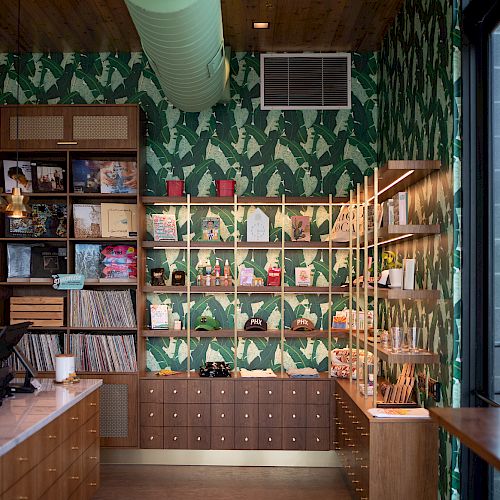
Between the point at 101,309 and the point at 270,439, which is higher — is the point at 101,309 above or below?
above

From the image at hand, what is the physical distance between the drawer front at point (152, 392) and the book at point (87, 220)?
1.40 m

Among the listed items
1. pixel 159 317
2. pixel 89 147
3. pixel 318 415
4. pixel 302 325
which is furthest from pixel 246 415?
pixel 89 147

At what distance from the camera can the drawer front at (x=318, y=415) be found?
6023mm

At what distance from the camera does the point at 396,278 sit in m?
4.70

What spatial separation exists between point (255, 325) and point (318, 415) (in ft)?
3.20

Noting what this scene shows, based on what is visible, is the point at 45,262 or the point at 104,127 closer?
the point at 104,127

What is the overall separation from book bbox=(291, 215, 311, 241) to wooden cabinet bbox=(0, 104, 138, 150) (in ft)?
5.30

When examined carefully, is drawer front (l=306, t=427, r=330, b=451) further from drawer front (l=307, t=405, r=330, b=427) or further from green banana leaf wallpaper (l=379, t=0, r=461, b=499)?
green banana leaf wallpaper (l=379, t=0, r=461, b=499)

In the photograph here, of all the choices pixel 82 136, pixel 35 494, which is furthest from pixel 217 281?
pixel 35 494

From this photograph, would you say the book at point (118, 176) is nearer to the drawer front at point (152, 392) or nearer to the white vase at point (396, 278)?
the drawer front at point (152, 392)

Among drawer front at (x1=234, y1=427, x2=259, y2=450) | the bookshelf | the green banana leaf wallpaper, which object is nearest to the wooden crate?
the bookshelf

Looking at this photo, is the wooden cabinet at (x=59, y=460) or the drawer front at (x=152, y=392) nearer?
the wooden cabinet at (x=59, y=460)

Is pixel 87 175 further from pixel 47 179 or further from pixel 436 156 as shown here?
pixel 436 156

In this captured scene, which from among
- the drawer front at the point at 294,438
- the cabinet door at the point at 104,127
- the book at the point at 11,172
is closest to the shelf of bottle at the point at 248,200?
the cabinet door at the point at 104,127
